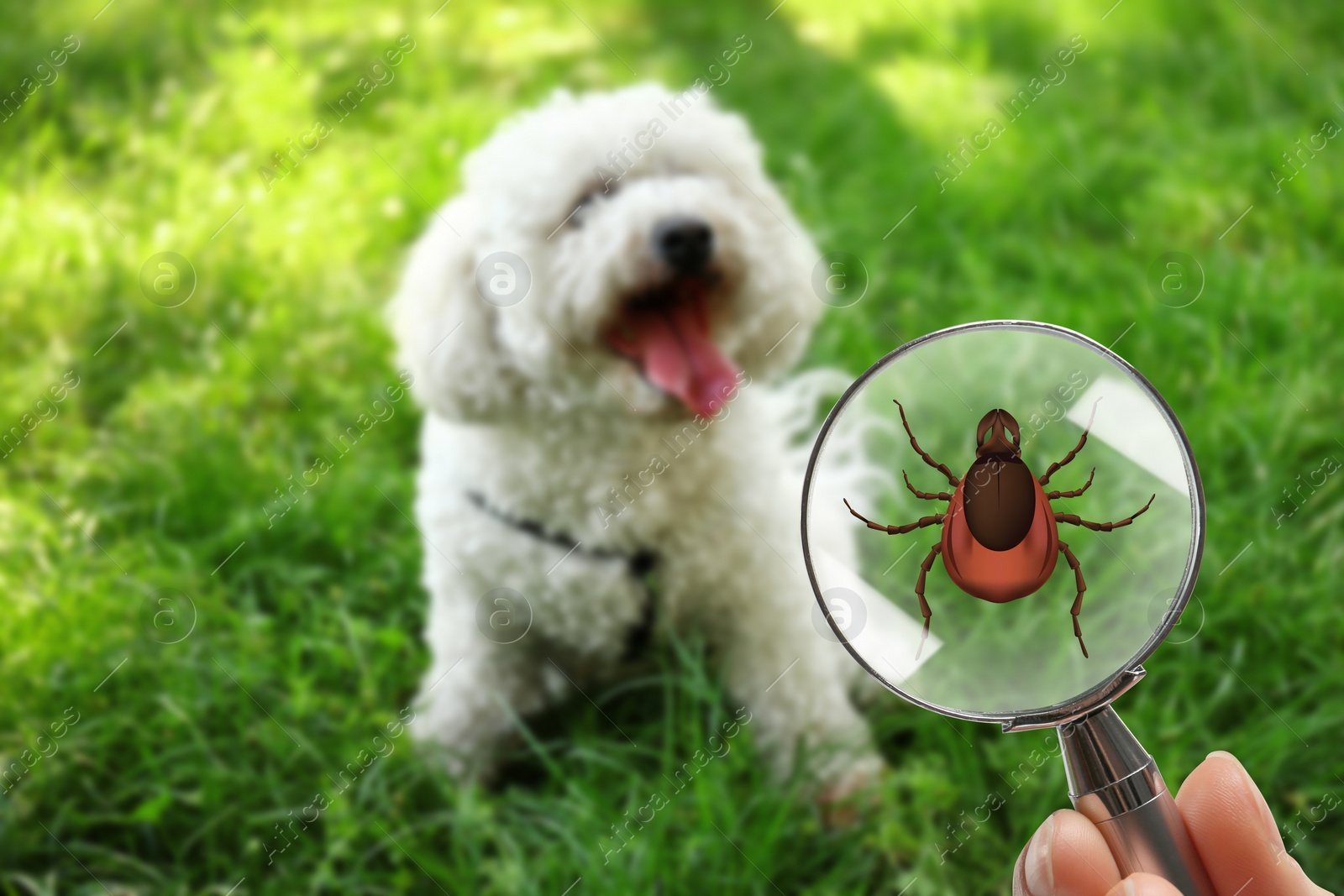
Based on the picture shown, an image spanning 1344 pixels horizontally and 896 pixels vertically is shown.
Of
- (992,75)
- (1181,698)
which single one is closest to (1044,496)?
(1181,698)

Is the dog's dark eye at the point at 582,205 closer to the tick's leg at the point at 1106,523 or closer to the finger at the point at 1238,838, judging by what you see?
the tick's leg at the point at 1106,523

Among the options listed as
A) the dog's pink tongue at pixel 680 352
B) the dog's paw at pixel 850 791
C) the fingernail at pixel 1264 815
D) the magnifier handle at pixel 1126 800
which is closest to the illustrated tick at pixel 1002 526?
the magnifier handle at pixel 1126 800

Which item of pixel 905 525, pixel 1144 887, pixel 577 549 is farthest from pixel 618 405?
pixel 1144 887

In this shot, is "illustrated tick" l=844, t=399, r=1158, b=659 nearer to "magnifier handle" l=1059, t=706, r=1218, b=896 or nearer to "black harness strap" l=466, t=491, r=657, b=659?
"magnifier handle" l=1059, t=706, r=1218, b=896

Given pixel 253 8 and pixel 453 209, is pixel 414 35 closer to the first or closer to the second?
pixel 253 8

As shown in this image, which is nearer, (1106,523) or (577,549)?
(1106,523)

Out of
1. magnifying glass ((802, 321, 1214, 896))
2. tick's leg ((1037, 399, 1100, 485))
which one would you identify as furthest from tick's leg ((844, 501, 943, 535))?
tick's leg ((1037, 399, 1100, 485))

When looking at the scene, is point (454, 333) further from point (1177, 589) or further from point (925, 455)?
point (1177, 589)
